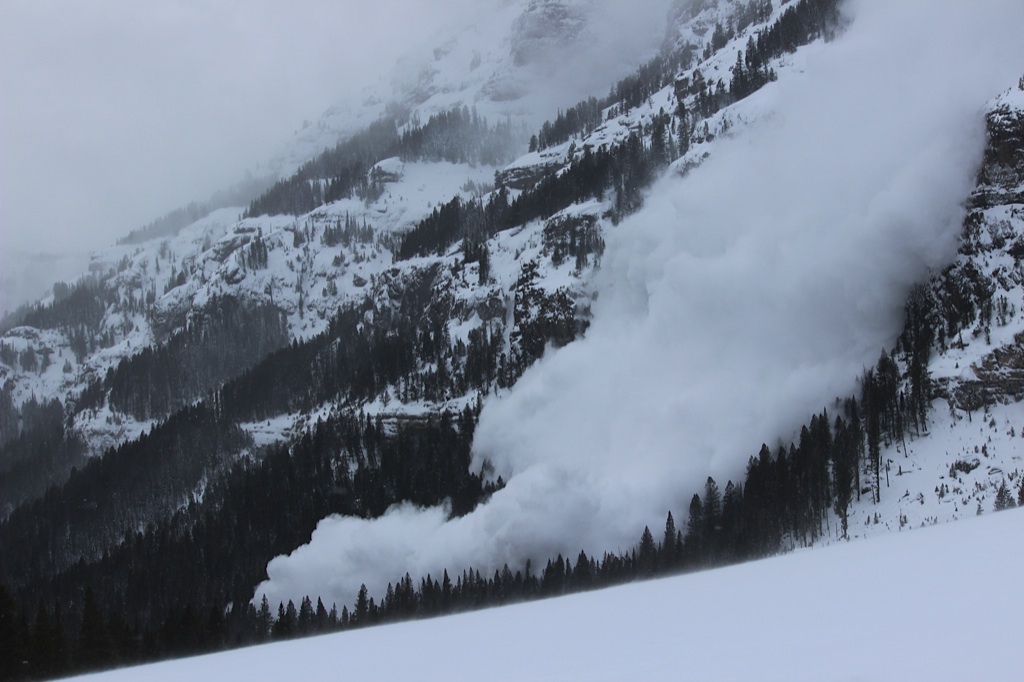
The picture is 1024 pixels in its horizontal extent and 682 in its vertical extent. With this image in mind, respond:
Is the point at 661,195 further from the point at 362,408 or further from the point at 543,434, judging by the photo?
the point at 362,408

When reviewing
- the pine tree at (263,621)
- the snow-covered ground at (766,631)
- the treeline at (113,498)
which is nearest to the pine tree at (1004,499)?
the snow-covered ground at (766,631)

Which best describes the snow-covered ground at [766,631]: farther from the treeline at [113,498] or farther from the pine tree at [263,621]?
A: the treeline at [113,498]

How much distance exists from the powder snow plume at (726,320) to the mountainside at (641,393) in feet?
1.27

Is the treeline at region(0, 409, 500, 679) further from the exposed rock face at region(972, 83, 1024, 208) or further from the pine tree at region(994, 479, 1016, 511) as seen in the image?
the exposed rock face at region(972, 83, 1024, 208)

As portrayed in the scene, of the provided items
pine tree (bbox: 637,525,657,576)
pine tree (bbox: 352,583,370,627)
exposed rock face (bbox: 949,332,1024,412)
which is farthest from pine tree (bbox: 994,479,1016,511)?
pine tree (bbox: 352,583,370,627)

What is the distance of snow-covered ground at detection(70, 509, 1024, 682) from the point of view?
52.0ft

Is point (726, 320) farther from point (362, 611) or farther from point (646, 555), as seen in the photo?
point (362, 611)

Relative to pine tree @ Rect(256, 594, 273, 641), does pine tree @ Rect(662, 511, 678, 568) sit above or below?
above

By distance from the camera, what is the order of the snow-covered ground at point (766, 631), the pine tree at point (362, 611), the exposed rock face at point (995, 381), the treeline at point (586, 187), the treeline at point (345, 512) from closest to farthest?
the snow-covered ground at point (766, 631), the exposed rock face at point (995, 381), the treeline at point (345, 512), the pine tree at point (362, 611), the treeline at point (586, 187)

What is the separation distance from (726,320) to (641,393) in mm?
14622

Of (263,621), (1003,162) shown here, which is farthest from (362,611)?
(1003,162)

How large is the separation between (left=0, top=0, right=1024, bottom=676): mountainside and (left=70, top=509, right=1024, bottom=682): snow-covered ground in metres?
41.9

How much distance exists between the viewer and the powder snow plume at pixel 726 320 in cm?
9612

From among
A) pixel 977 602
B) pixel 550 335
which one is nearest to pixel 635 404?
pixel 550 335
